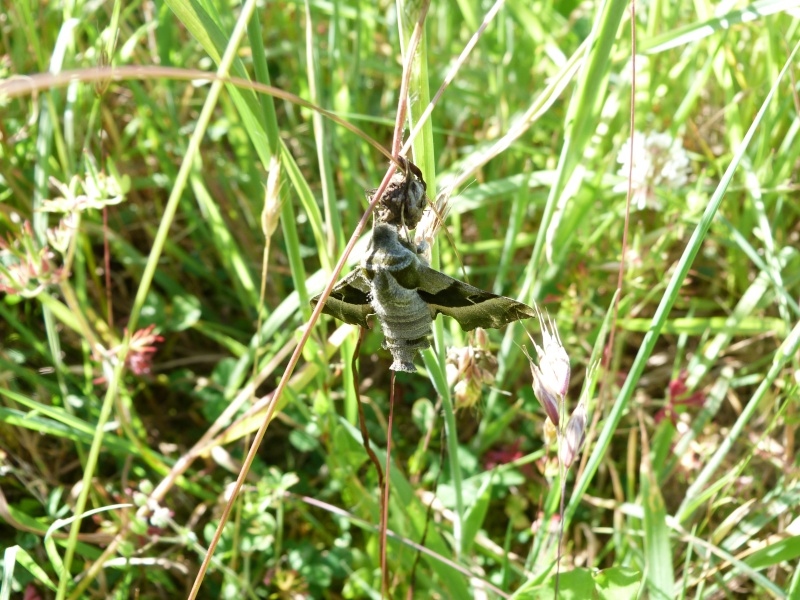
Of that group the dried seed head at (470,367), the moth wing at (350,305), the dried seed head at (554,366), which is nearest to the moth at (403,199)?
the moth wing at (350,305)

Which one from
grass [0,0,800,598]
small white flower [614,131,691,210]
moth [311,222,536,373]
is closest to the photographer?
moth [311,222,536,373]

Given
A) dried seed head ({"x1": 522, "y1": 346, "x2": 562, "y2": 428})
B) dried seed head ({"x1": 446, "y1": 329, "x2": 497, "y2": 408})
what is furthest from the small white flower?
dried seed head ({"x1": 522, "y1": 346, "x2": 562, "y2": 428})

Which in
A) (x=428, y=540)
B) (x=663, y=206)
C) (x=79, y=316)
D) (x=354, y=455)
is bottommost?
(x=428, y=540)

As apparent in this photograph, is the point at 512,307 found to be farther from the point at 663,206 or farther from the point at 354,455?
the point at 663,206

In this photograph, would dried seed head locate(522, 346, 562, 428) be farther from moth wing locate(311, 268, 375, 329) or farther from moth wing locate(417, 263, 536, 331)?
moth wing locate(311, 268, 375, 329)

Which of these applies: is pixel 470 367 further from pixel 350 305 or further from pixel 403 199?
pixel 403 199

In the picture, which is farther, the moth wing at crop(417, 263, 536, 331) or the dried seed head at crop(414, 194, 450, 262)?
the dried seed head at crop(414, 194, 450, 262)

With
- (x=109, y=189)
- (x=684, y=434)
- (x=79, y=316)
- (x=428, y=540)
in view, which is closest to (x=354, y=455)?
(x=428, y=540)

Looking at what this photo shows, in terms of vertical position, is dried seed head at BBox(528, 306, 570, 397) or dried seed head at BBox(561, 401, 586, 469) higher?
dried seed head at BBox(528, 306, 570, 397)
